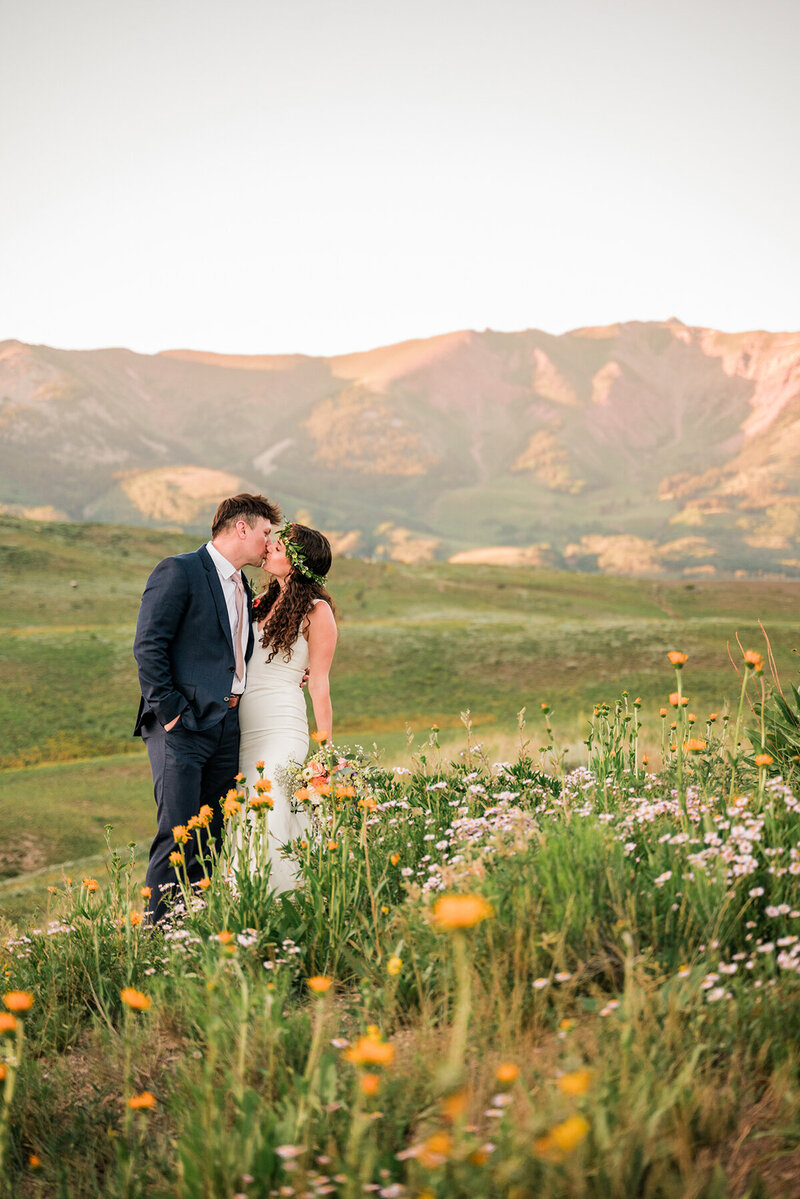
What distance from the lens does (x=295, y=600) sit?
19.1 feet

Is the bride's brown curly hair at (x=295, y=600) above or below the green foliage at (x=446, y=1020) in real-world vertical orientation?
above

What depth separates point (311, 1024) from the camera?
9.48 ft

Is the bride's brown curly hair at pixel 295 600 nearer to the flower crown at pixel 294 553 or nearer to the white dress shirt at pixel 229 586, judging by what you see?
the flower crown at pixel 294 553

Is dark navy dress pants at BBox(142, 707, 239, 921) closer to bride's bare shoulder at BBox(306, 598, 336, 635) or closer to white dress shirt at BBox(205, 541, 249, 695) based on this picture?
white dress shirt at BBox(205, 541, 249, 695)

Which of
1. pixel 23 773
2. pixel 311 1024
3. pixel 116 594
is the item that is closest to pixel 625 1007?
pixel 311 1024

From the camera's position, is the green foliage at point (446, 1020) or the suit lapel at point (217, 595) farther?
the suit lapel at point (217, 595)

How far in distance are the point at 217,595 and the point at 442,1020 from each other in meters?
3.09

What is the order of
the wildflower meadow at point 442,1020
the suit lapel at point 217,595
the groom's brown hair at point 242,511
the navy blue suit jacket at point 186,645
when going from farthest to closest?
the groom's brown hair at point 242,511 < the suit lapel at point 217,595 < the navy blue suit jacket at point 186,645 < the wildflower meadow at point 442,1020

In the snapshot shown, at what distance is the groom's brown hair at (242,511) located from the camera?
17.7ft

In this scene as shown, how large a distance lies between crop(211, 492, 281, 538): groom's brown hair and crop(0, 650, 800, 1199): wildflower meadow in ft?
5.93

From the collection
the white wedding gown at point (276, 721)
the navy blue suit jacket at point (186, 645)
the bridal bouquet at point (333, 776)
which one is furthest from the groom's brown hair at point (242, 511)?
the bridal bouquet at point (333, 776)

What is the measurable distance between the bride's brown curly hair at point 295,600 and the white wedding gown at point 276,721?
2.8 inches

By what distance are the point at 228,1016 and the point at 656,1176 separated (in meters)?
1.32

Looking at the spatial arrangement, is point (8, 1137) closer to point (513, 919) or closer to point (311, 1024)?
point (311, 1024)
